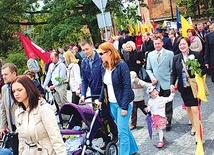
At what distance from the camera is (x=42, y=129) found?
146 inches

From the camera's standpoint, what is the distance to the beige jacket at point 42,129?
3680mm

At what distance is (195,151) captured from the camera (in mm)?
5859

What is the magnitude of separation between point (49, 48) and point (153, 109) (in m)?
14.1

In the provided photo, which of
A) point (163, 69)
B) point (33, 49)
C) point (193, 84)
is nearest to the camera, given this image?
point (193, 84)

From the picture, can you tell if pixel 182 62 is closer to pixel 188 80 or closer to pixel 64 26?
pixel 188 80

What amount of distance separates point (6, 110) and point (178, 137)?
3.27m

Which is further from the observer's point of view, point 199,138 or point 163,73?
point 163,73

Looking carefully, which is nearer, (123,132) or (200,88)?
(123,132)

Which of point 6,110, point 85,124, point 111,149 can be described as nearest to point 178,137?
point 111,149

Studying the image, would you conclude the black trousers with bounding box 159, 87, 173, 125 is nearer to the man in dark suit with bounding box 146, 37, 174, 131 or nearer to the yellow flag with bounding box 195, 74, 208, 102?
the man in dark suit with bounding box 146, 37, 174, 131

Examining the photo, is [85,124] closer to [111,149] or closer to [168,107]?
[111,149]

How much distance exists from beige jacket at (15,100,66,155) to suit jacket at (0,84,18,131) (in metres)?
1.81

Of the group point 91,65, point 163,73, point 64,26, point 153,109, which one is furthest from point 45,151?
point 64,26

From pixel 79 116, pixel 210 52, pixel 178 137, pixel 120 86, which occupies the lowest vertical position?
pixel 178 137
